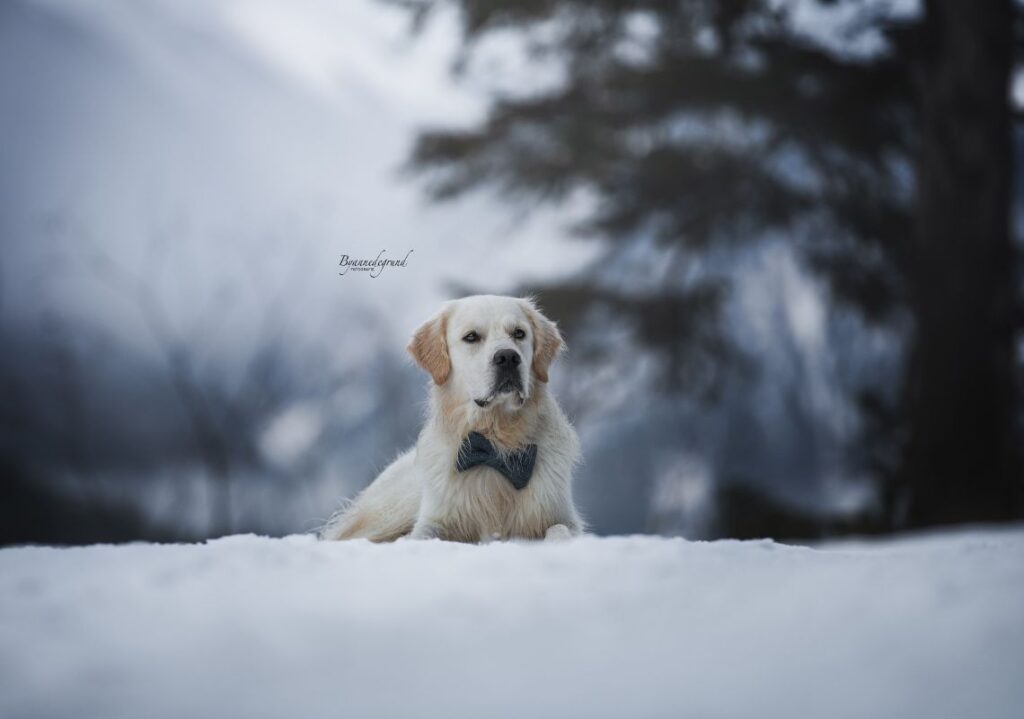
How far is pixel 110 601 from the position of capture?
1490 mm

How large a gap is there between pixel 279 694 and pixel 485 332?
129cm

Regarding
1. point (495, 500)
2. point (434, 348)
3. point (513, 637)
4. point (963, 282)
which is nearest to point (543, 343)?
point (434, 348)

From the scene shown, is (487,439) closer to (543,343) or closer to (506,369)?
(506,369)

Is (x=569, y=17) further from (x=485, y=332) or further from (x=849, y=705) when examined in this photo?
(x=849, y=705)

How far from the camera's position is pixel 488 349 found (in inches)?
90.6

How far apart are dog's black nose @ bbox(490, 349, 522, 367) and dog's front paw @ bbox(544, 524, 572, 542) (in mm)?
439

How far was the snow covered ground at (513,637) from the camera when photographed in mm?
1175

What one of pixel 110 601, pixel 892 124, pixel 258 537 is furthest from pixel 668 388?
pixel 110 601

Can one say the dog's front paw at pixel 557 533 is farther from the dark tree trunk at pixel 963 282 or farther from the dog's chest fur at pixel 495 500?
the dark tree trunk at pixel 963 282

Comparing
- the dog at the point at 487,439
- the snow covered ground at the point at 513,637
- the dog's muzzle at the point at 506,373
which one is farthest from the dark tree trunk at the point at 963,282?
the dog's muzzle at the point at 506,373

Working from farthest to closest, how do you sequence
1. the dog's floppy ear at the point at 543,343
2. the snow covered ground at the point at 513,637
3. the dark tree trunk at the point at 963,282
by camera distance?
1. the dark tree trunk at the point at 963,282
2. the dog's floppy ear at the point at 543,343
3. the snow covered ground at the point at 513,637

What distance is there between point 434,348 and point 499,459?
39cm

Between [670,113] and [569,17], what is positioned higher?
[569,17]

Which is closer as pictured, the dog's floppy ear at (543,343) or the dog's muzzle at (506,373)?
the dog's muzzle at (506,373)
